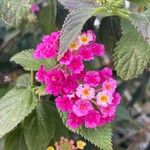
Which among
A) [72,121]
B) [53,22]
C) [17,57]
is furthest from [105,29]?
[72,121]

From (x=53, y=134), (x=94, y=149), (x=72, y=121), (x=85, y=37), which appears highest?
(x=85, y=37)

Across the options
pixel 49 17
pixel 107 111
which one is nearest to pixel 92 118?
pixel 107 111

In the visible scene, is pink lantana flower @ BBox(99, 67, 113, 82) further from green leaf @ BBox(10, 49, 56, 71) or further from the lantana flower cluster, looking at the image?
green leaf @ BBox(10, 49, 56, 71)

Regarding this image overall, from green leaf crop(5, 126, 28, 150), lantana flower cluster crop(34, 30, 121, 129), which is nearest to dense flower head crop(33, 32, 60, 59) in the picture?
lantana flower cluster crop(34, 30, 121, 129)

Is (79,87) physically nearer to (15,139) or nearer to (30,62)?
(30,62)

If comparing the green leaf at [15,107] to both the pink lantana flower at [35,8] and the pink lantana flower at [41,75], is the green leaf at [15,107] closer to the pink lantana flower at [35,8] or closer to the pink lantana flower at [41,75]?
the pink lantana flower at [41,75]

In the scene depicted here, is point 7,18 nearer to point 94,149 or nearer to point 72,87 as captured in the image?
point 72,87

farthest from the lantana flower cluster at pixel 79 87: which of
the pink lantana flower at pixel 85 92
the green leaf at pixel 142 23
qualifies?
the green leaf at pixel 142 23
